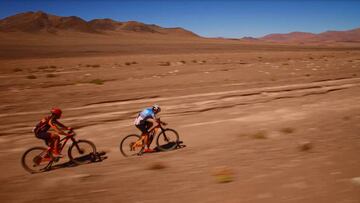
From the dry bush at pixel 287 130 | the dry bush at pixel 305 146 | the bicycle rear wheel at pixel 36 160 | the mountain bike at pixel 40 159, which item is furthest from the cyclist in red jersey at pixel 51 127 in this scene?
the dry bush at pixel 287 130

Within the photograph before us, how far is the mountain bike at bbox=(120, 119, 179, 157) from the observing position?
898cm

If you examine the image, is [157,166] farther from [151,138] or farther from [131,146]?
[131,146]

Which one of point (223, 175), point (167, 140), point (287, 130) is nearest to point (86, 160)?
point (167, 140)

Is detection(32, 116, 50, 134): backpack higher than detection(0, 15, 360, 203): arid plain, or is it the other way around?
detection(32, 116, 50, 134): backpack

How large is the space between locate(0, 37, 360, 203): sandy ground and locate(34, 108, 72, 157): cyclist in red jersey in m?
0.67

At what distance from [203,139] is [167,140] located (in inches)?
54.0

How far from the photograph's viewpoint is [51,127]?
25.5ft

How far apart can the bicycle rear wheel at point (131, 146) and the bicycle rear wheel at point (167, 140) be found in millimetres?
595

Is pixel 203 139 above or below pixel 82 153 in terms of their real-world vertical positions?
below

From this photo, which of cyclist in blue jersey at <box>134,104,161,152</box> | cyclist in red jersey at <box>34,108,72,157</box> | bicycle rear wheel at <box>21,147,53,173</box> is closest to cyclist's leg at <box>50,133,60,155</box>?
cyclist in red jersey at <box>34,108,72,157</box>

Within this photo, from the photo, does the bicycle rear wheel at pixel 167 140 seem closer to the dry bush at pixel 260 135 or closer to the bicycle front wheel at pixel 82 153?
the bicycle front wheel at pixel 82 153

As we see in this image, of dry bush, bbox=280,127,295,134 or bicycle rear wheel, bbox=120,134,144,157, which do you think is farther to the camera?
dry bush, bbox=280,127,295,134

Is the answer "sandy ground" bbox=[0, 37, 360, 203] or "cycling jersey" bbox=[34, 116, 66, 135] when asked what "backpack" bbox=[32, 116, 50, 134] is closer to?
"cycling jersey" bbox=[34, 116, 66, 135]

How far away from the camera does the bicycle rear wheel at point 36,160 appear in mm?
7848
